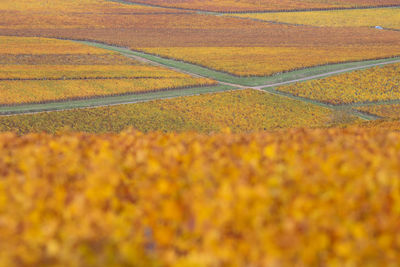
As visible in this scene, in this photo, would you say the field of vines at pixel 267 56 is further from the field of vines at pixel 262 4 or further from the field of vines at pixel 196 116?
the field of vines at pixel 262 4

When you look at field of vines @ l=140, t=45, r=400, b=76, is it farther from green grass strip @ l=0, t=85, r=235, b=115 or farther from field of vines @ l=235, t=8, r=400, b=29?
field of vines @ l=235, t=8, r=400, b=29

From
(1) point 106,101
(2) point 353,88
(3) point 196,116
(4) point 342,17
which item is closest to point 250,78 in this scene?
(2) point 353,88

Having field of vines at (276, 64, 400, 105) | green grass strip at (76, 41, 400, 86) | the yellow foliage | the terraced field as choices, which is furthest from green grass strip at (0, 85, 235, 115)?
the yellow foliage

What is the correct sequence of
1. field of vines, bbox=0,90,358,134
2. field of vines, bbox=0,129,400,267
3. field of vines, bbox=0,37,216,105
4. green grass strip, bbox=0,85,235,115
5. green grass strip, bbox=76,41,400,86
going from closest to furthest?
1. field of vines, bbox=0,129,400,267
2. field of vines, bbox=0,90,358,134
3. green grass strip, bbox=0,85,235,115
4. field of vines, bbox=0,37,216,105
5. green grass strip, bbox=76,41,400,86

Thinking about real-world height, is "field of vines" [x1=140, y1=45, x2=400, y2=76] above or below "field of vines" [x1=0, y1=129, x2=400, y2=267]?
below

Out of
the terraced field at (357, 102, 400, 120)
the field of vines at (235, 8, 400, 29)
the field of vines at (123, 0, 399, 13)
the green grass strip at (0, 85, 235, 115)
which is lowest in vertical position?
the terraced field at (357, 102, 400, 120)

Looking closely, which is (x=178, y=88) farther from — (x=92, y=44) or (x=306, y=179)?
(x=306, y=179)

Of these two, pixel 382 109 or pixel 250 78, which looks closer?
pixel 382 109

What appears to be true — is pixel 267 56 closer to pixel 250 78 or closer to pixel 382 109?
pixel 250 78
